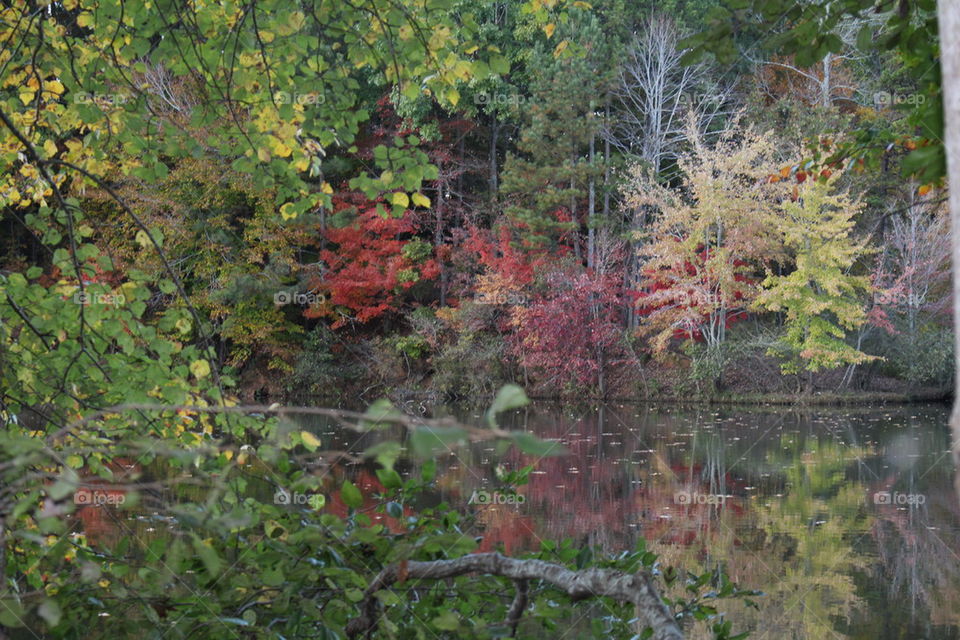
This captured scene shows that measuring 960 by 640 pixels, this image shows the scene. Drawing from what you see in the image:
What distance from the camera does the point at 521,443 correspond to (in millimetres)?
1129

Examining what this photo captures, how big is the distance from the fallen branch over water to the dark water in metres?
2.38

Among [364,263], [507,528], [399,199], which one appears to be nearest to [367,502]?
[507,528]

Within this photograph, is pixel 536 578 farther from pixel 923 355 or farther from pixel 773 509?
pixel 923 355

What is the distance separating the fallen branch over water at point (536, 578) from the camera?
205cm

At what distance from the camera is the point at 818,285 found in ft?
63.6

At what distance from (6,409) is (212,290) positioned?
18.8m

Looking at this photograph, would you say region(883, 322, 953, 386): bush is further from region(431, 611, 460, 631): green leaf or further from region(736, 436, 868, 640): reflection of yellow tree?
region(431, 611, 460, 631): green leaf

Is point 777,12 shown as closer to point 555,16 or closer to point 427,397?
point 555,16

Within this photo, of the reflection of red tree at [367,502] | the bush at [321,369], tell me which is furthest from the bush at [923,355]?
the reflection of red tree at [367,502]

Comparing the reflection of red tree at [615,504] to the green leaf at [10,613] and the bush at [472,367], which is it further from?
the bush at [472,367]

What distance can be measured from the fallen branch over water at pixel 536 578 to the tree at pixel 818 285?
17.3 m

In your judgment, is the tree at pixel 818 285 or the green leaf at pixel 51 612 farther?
the tree at pixel 818 285

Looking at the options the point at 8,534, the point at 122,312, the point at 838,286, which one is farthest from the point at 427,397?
the point at 8,534

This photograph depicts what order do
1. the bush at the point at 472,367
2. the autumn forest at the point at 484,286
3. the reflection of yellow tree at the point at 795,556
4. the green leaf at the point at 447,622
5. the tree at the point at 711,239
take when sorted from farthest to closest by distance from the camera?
the bush at the point at 472,367 → the tree at the point at 711,239 → the reflection of yellow tree at the point at 795,556 → the autumn forest at the point at 484,286 → the green leaf at the point at 447,622
